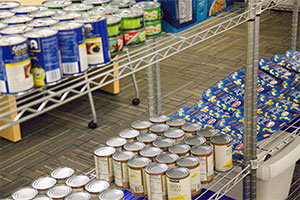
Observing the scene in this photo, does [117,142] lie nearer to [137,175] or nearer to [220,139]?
[137,175]

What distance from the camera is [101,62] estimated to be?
1.39m

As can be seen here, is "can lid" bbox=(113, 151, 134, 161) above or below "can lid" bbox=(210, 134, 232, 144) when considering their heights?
above

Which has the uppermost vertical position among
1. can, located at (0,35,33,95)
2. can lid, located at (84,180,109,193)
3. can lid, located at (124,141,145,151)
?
can, located at (0,35,33,95)

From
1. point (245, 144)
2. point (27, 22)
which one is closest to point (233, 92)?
point (245, 144)

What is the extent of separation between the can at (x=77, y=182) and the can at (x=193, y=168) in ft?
1.21

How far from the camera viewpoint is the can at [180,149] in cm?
183

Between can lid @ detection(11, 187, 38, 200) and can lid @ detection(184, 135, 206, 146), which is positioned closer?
can lid @ detection(11, 187, 38, 200)

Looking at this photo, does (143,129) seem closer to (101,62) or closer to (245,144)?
(245,144)

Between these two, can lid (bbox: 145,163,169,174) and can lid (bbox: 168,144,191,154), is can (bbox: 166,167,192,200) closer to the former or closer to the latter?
can lid (bbox: 145,163,169,174)

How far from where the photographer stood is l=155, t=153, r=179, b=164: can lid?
1.75 m

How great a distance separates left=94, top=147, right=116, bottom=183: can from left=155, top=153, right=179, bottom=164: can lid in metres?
0.19

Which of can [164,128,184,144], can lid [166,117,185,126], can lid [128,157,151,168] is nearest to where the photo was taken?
can lid [128,157,151,168]

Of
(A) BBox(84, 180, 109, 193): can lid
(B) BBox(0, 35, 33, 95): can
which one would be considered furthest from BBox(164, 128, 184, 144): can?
(B) BBox(0, 35, 33, 95): can

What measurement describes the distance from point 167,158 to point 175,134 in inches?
8.2
